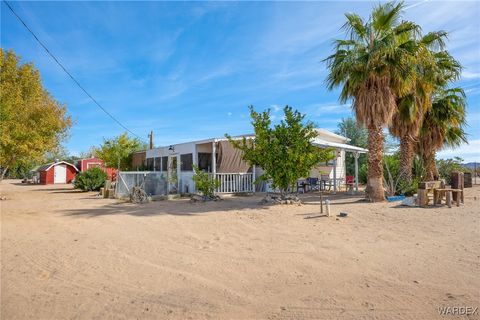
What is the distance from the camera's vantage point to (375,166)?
1234 cm

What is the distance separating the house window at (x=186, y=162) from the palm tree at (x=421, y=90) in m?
10.0

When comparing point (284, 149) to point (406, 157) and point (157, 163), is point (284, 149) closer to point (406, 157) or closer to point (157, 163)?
point (406, 157)

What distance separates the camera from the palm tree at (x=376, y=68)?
11.5 metres

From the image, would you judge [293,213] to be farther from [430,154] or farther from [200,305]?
[430,154]

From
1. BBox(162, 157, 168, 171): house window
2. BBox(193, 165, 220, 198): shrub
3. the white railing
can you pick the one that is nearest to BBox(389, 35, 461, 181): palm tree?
the white railing

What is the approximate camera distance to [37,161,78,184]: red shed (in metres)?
40.7

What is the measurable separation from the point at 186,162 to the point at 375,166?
997 centimetres

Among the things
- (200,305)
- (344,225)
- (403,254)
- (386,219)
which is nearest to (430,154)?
(386,219)

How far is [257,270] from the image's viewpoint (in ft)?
15.2

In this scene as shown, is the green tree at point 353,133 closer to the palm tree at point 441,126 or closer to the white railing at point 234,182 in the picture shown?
the palm tree at point 441,126

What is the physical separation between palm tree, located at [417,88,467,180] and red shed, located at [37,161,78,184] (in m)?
40.4

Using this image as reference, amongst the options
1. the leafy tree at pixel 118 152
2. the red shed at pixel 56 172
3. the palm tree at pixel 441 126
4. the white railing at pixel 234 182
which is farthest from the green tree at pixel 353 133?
the red shed at pixel 56 172

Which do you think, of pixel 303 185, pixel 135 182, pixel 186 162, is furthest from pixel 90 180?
pixel 303 185

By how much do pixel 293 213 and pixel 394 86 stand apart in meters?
6.62
